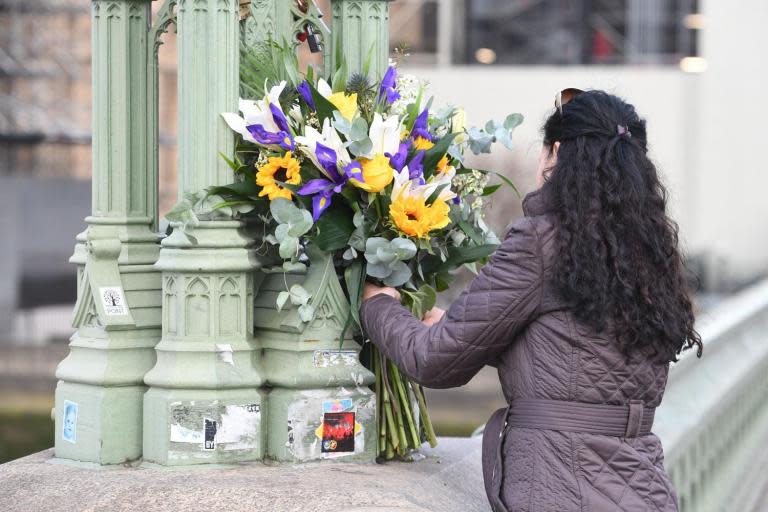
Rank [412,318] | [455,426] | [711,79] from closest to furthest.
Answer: [412,318] → [455,426] → [711,79]

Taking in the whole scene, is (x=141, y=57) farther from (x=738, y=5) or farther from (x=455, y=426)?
(x=738, y=5)

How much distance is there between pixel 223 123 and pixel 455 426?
18.0m

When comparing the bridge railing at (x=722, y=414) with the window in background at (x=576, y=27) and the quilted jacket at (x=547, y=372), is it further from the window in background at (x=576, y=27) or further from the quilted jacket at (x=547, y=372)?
the window in background at (x=576, y=27)

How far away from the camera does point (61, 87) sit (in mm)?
28922

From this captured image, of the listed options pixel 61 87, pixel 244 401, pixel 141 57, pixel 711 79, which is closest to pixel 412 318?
pixel 244 401

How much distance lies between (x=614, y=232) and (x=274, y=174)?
1.00 m

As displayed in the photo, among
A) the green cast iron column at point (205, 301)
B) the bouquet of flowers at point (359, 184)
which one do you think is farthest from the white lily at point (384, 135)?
the green cast iron column at point (205, 301)

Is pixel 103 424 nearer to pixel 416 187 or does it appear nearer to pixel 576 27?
pixel 416 187

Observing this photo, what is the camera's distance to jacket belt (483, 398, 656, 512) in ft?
10.5

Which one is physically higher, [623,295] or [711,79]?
[711,79]

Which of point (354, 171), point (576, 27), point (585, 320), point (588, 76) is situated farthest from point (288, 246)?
point (576, 27)

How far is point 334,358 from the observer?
378cm

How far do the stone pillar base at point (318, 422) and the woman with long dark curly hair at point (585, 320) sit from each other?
1.87 ft

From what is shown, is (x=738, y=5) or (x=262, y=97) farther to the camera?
(x=738, y=5)
